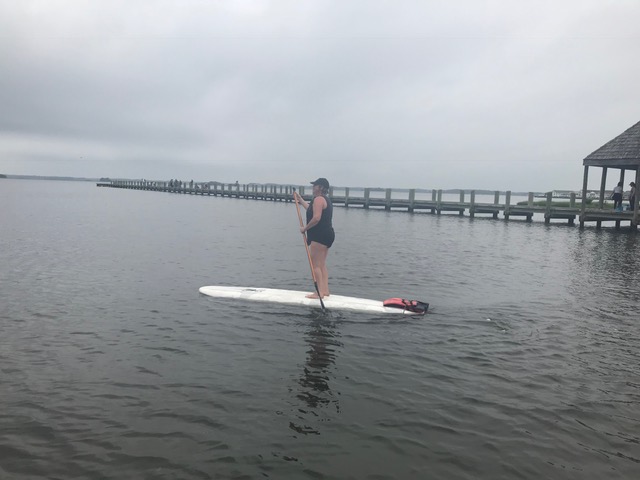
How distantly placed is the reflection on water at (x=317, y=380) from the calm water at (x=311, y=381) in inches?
1.3

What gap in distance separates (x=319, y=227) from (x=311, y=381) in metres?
4.12

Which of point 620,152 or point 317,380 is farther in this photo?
point 620,152

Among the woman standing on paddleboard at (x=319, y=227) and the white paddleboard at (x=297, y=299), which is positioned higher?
the woman standing on paddleboard at (x=319, y=227)

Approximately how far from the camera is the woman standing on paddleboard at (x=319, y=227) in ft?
31.3

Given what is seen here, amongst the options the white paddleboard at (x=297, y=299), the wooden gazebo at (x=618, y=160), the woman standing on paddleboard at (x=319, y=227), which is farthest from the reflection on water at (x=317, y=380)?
the wooden gazebo at (x=618, y=160)

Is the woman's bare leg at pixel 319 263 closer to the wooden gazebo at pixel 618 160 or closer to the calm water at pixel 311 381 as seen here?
the calm water at pixel 311 381

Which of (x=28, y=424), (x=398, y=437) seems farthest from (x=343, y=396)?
(x=28, y=424)

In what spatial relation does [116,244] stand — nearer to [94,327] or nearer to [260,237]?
[260,237]

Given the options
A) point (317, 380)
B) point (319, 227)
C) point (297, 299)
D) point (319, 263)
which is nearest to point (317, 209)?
point (319, 227)

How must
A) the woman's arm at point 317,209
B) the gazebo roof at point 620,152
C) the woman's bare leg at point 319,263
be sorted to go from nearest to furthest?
the woman's arm at point 317,209
the woman's bare leg at point 319,263
the gazebo roof at point 620,152

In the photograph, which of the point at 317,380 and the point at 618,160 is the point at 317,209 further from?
the point at 618,160

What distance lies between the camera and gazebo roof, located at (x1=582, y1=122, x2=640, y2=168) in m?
28.3

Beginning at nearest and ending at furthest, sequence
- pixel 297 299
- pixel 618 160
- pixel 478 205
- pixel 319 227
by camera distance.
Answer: pixel 319 227 < pixel 297 299 < pixel 618 160 < pixel 478 205

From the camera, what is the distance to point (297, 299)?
1002 cm
